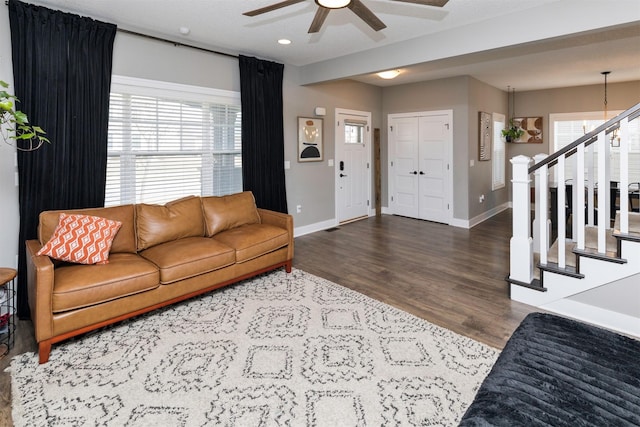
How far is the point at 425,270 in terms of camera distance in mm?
4160

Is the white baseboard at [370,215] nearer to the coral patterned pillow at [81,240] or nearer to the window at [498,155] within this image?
the window at [498,155]

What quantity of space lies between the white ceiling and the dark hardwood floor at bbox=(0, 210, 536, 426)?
234cm

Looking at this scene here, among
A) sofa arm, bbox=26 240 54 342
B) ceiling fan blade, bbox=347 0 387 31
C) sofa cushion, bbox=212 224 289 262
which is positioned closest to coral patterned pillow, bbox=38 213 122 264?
sofa arm, bbox=26 240 54 342

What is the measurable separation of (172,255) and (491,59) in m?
4.84

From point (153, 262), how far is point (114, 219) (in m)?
0.61

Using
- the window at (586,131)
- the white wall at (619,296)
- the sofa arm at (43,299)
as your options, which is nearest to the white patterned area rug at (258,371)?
the sofa arm at (43,299)

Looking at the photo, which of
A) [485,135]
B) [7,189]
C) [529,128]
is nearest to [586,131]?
[529,128]

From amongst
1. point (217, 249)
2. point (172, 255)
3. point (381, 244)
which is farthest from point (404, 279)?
point (172, 255)

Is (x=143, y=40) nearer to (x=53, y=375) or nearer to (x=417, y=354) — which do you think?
(x=53, y=375)

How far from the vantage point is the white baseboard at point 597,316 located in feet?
8.79

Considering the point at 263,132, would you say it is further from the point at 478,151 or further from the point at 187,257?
the point at 478,151

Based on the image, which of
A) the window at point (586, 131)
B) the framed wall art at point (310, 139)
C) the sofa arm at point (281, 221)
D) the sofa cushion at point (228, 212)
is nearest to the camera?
the sofa cushion at point (228, 212)

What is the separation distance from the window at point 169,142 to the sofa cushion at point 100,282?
127 cm

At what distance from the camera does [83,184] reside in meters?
3.44
